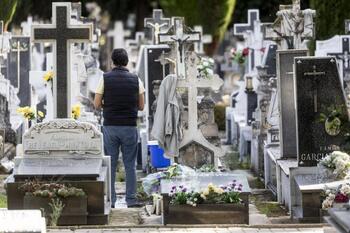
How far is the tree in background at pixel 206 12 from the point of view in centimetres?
4434

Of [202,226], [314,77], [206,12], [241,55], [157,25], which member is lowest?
[202,226]

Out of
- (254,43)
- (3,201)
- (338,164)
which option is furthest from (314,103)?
(254,43)

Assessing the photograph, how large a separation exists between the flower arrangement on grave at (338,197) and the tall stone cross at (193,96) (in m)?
4.13

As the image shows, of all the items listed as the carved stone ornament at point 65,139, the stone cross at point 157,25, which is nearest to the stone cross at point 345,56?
the stone cross at point 157,25

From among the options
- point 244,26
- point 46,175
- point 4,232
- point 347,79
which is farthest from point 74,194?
point 244,26

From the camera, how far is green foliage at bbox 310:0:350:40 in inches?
1073

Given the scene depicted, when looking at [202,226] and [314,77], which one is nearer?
[202,226]

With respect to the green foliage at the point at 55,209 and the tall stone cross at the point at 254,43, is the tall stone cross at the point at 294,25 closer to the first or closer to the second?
the tall stone cross at the point at 254,43

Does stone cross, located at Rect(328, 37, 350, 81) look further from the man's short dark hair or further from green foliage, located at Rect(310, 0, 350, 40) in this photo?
the man's short dark hair

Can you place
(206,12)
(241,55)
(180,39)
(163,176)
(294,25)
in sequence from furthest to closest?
(206,12), (241,55), (294,25), (180,39), (163,176)

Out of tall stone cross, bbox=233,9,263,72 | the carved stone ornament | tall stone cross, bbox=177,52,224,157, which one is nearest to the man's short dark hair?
the carved stone ornament

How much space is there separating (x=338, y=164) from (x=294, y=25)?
6111 millimetres

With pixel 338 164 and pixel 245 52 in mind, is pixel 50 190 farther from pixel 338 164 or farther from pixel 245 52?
pixel 245 52

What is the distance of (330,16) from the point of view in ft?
89.9
